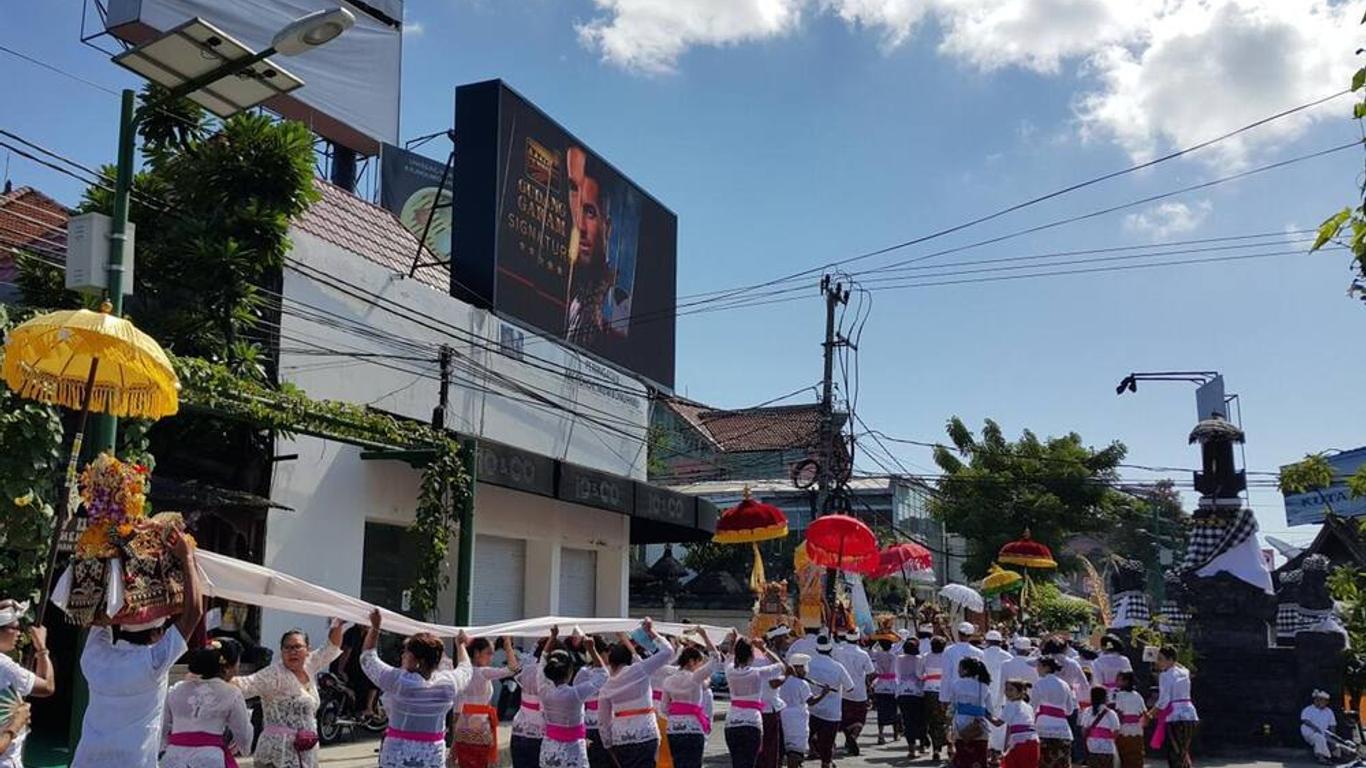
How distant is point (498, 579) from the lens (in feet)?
70.7

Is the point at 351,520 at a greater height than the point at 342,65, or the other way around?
the point at 342,65

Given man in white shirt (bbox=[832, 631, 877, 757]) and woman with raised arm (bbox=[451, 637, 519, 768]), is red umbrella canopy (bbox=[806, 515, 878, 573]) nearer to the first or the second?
man in white shirt (bbox=[832, 631, 877, 757])

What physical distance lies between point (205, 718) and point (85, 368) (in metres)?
2.30

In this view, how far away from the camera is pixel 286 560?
53.5ft

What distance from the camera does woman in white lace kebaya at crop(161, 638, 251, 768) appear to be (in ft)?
23.2

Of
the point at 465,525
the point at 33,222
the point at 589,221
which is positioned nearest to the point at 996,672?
the point at 465,525

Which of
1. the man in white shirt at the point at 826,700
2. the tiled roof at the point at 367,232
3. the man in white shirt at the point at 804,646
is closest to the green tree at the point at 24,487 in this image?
the man in white shirt at the point at 826,700

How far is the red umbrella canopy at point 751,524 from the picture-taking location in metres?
18.5

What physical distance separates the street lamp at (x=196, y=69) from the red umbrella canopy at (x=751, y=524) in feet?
35.5

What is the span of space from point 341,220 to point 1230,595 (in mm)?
Result: 15481

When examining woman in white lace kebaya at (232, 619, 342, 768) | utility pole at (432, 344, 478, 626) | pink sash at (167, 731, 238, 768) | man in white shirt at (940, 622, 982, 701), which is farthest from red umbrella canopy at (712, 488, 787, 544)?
pink sash at (167, 731, 238, 768)

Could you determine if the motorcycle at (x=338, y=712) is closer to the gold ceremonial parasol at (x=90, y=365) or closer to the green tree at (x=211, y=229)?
the green tree at (x=211, y=229)

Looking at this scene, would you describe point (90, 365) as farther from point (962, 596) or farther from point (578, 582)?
point (962, 596)

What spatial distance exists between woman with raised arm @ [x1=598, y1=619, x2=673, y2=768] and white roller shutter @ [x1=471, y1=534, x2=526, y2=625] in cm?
1079
